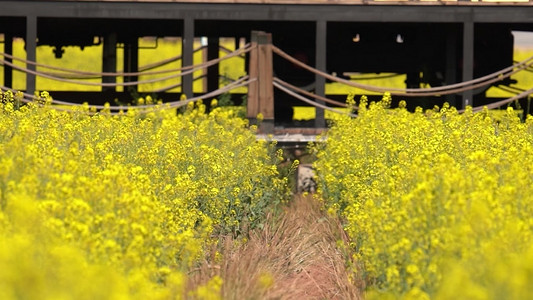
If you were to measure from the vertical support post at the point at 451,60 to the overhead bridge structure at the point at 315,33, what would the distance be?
0.05 feet

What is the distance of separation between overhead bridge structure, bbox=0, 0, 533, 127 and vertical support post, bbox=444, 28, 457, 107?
0.05 ft

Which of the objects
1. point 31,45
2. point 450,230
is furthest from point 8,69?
point 450,230

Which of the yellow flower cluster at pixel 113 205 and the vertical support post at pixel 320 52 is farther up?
the vertical support post at pixel 320 52

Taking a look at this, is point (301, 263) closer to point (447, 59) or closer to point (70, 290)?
point (70, 290)

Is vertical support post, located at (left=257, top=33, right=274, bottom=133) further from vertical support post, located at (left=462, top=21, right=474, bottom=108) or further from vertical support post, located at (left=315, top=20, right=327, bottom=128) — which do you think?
vertical support post, located at (left=462, top=21, right=474, bottom=108)

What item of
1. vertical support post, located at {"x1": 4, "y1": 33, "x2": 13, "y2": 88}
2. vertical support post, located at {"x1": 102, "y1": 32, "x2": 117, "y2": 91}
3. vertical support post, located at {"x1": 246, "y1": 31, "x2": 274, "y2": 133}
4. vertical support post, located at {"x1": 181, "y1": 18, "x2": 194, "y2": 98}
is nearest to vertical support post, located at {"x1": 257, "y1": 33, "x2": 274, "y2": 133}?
vertical support post, located at {"x1": 246, "y1": 31, "x2": 274, "y2": 133}

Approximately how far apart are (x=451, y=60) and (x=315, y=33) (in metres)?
2.43

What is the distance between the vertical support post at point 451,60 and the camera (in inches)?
741

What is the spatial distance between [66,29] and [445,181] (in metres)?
15.1

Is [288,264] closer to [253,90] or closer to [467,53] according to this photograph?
[253,90]

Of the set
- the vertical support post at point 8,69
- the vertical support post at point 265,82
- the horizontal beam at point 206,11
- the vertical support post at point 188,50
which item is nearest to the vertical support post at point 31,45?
the horizontal beam at point 206,11

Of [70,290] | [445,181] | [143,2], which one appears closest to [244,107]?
[143,2]

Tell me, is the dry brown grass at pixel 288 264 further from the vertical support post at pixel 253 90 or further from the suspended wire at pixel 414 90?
the suspended wire at pixel 414 90

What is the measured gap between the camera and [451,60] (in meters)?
18.9
